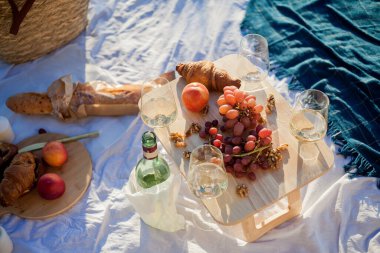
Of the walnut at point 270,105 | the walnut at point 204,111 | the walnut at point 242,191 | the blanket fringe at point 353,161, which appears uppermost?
the walnut at point 270,105

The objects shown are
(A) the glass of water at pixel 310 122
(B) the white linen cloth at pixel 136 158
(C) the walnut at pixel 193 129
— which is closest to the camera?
(A) the glass of water at pixel 310 122

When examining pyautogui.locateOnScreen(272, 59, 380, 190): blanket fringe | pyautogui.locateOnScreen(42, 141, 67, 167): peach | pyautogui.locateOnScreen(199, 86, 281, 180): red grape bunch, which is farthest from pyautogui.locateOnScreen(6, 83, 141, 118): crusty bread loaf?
pyautogui.locateOnScreen(272, 59, 380, 190): blanket fringe

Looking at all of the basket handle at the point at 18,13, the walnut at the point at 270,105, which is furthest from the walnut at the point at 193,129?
the basket handle at the point at 18,13

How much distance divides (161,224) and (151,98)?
0.48 m

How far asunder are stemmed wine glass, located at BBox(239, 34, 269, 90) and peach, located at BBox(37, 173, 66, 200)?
2.71 feet

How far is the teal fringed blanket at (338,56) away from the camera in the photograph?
5.66 feet

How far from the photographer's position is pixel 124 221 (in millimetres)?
1553

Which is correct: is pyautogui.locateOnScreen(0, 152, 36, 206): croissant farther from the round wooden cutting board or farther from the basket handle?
the basket handle

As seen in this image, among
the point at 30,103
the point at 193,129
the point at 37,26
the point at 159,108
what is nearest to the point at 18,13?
the point at 37,26

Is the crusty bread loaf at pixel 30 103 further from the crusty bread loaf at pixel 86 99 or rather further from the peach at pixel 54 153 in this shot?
the peach at pixel 54 153

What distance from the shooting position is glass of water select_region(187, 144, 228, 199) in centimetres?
116

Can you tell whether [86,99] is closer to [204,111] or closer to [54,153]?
[54,153]

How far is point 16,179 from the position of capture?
1.47 metres

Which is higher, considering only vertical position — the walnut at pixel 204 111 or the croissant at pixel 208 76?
the croissant at pixel 208 76
